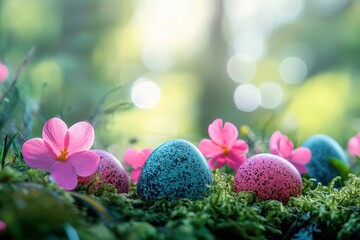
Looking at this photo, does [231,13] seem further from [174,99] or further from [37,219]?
[37,219]

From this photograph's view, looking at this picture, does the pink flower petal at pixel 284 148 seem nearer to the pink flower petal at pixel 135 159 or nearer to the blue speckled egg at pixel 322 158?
the blue speckled egg at pixel 322 158

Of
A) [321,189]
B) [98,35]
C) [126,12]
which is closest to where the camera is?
[321,189]

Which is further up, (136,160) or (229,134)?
(229,134)

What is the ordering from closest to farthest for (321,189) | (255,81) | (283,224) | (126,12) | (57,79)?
(283,224), (321,189), (57,79), (126,12), (255,81)

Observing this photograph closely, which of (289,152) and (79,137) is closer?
(79,137)

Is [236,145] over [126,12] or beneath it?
beneath

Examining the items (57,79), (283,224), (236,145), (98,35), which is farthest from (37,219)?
(98,35)

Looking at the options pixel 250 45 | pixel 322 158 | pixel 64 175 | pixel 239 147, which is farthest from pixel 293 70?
pixel 64 175

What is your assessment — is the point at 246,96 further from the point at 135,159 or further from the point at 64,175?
the point at 64,175
